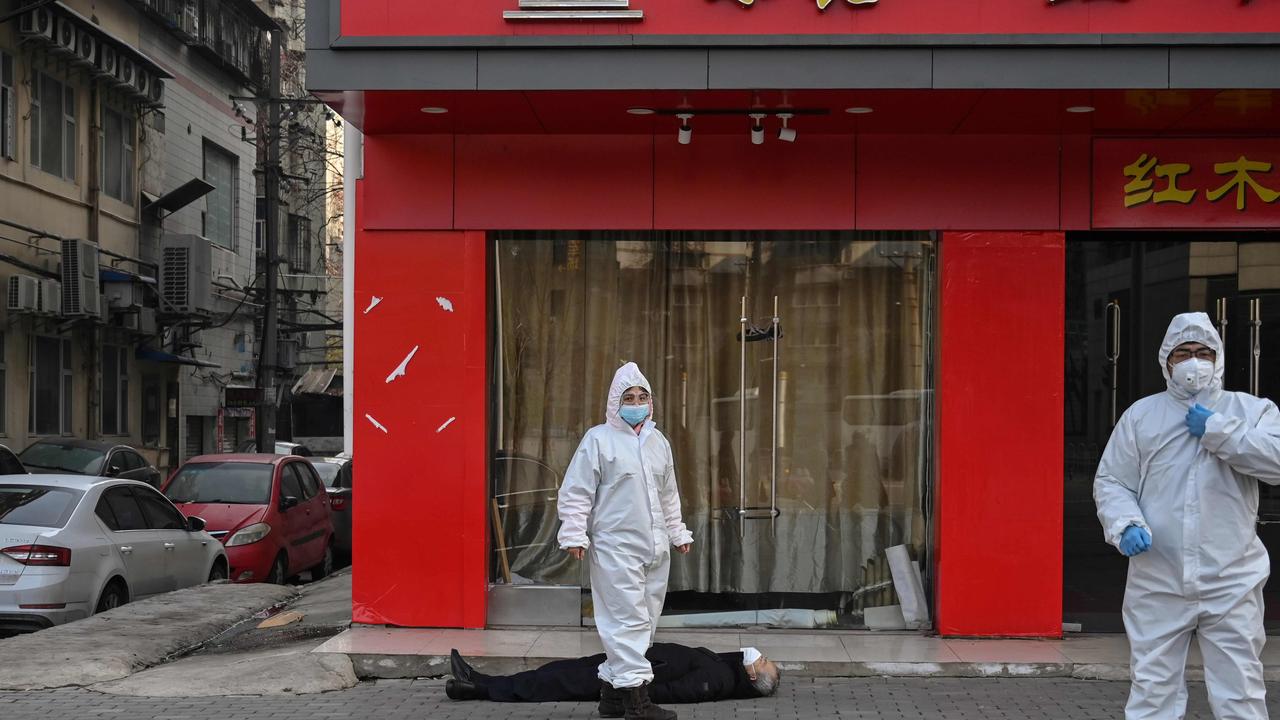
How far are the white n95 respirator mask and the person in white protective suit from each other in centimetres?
277

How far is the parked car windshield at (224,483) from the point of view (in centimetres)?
1476

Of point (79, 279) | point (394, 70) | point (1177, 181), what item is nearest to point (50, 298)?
point (79, 279)

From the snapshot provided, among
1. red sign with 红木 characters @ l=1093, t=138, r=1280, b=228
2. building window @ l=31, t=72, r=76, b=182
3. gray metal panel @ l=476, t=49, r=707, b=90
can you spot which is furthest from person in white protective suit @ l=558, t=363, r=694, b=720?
building window @ l=31, t=72, r=76, b=182

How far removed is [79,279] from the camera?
22.8m

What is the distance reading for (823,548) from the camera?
9977mm

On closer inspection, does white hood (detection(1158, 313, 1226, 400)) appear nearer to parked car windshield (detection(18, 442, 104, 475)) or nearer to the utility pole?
parked car windshield (detection(18, 442, 104, 475))

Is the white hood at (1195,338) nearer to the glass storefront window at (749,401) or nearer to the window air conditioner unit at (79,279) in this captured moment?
the glass storefront window at (749,401)

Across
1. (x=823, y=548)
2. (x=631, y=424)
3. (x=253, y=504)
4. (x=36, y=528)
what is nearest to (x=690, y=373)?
(x=823, y=548)

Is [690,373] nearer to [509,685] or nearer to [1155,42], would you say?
[509,685]

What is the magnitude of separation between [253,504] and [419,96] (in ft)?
24.3

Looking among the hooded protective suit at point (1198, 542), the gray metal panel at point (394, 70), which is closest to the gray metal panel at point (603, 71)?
the gray metal panel at point (394, 70)

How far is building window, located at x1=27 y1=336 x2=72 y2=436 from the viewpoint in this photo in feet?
74.6

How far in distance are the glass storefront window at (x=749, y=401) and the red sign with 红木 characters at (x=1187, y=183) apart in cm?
151

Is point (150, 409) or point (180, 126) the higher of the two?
point (180, 126)
